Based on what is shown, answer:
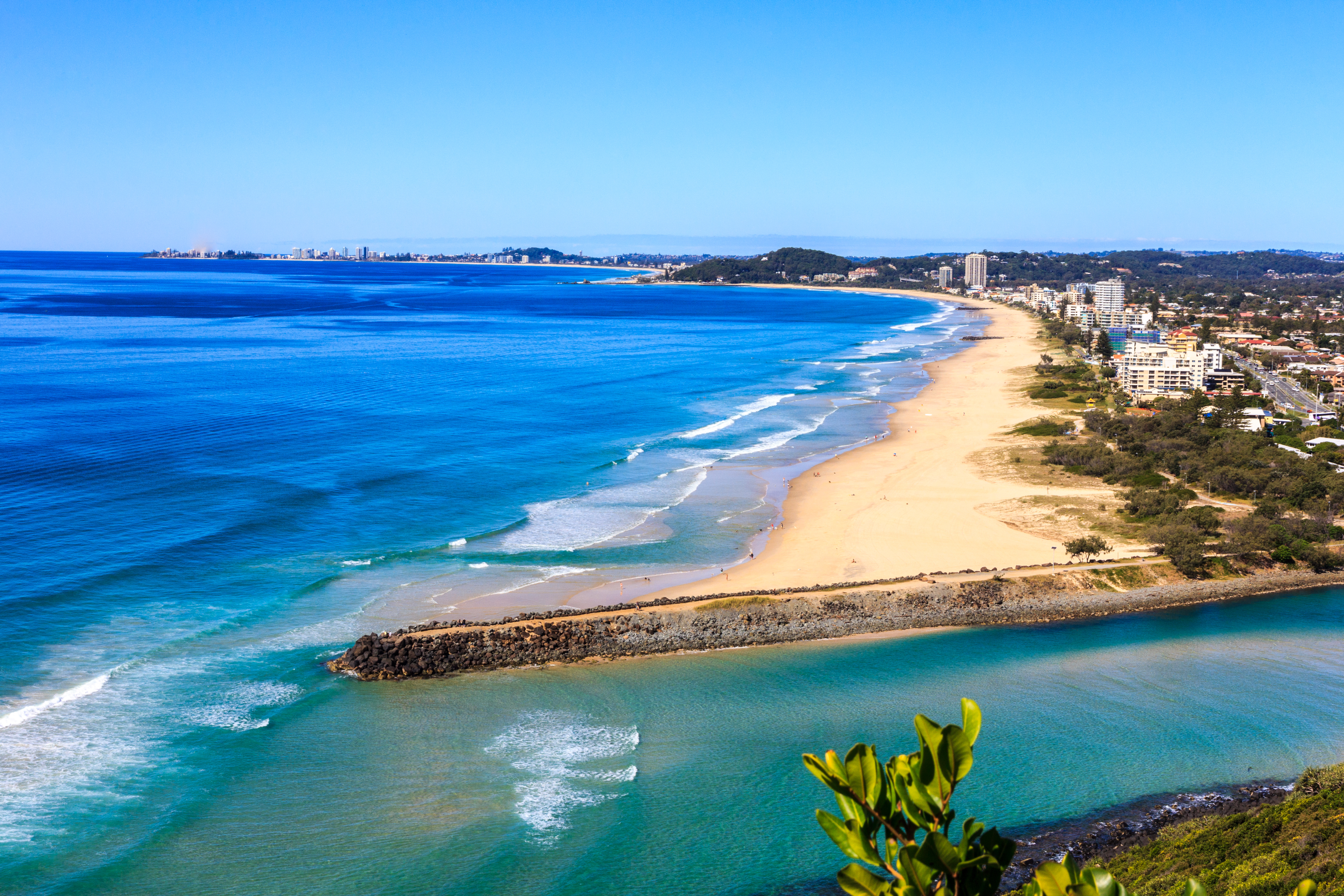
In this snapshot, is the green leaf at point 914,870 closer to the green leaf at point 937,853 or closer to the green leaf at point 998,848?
the green leaf at point 937,853

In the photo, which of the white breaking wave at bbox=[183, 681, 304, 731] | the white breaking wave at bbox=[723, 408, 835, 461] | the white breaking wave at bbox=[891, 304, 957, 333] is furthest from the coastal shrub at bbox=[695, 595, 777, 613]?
the white breaking wave at bbox=[891, 304, 957, 333]

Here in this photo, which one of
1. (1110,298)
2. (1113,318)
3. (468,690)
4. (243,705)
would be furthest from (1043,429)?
(1110,298)

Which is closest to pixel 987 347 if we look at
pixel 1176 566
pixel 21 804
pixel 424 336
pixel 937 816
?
pixel 424 336

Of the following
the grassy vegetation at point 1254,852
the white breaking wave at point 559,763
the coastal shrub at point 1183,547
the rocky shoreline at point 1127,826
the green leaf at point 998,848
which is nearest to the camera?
the green leaf at point 998,848

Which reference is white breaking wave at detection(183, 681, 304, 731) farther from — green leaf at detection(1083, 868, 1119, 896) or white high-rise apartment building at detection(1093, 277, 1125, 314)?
white high-rise apartment building at detection(1093, 277, 1125, 314)

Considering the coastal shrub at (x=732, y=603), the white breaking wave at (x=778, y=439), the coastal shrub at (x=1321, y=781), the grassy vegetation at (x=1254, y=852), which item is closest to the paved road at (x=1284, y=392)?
the white breaking wave at (x=778, y=439)

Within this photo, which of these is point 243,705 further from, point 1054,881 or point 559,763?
point 1054,881
